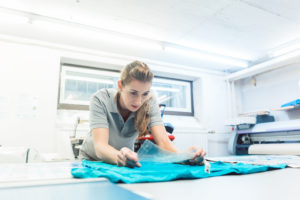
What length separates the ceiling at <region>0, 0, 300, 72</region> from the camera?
219 centimetres

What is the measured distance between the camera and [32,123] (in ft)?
8.73

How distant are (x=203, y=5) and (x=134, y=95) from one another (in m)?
1.57

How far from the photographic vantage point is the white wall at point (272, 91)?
3334mm

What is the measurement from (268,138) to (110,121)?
2.58 m

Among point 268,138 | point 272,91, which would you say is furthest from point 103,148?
point 272,91

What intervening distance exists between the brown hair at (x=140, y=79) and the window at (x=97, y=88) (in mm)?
2204

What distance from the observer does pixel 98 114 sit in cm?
108

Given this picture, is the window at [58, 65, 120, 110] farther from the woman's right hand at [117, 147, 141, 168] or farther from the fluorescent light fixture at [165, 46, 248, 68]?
the woman's right hand at [117, 147, 141, 168]

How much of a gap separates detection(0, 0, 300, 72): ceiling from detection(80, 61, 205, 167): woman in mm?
1327

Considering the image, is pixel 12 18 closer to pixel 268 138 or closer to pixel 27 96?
pixel 27 96

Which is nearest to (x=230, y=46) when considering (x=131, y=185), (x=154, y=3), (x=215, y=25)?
(x=215, y=25)

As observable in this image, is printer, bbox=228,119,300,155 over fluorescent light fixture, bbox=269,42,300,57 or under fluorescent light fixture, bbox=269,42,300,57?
under

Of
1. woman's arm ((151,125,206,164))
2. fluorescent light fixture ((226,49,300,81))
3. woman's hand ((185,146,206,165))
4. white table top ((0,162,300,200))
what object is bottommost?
white table top ((0,162,300,200))

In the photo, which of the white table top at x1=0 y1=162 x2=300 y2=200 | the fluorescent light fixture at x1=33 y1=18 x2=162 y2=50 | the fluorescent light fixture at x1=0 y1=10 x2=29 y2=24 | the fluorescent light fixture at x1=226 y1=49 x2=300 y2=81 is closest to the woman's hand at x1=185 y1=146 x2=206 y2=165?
the white table top at x1=0 y1=162 x2=300 y2=200
